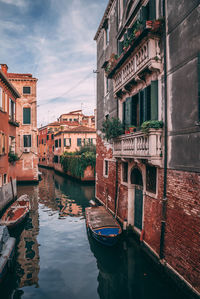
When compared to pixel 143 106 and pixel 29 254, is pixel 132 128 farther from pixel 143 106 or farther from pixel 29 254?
pixel 29 254

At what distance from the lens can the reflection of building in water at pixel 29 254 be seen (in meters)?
Result: 7.87

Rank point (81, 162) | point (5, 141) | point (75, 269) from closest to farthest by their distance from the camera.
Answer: point (75, 269) < point (5, 141) < point (81, 162)

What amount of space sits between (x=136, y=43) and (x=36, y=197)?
16379 mm

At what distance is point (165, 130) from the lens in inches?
279

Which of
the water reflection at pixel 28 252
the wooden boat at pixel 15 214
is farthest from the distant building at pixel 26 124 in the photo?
the water reflection at pixel 28 252

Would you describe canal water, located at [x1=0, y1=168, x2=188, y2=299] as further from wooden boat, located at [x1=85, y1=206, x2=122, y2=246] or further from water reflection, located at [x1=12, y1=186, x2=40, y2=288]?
wooden boat, located at [x1=85, y1=206, x2=122, y2=246]

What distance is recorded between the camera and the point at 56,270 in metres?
8.32

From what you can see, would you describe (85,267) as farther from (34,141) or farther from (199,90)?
(34,141)

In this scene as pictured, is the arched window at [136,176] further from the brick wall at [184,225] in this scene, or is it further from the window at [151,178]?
the brick wall at [184,225]

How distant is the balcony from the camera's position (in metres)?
7.23

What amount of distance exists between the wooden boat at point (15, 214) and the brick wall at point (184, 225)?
784 centimetres

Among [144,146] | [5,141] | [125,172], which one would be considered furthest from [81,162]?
[144,146]

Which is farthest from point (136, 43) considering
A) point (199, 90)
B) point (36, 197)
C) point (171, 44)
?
point (36, 197)

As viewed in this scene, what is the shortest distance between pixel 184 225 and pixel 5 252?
5.95 metres
